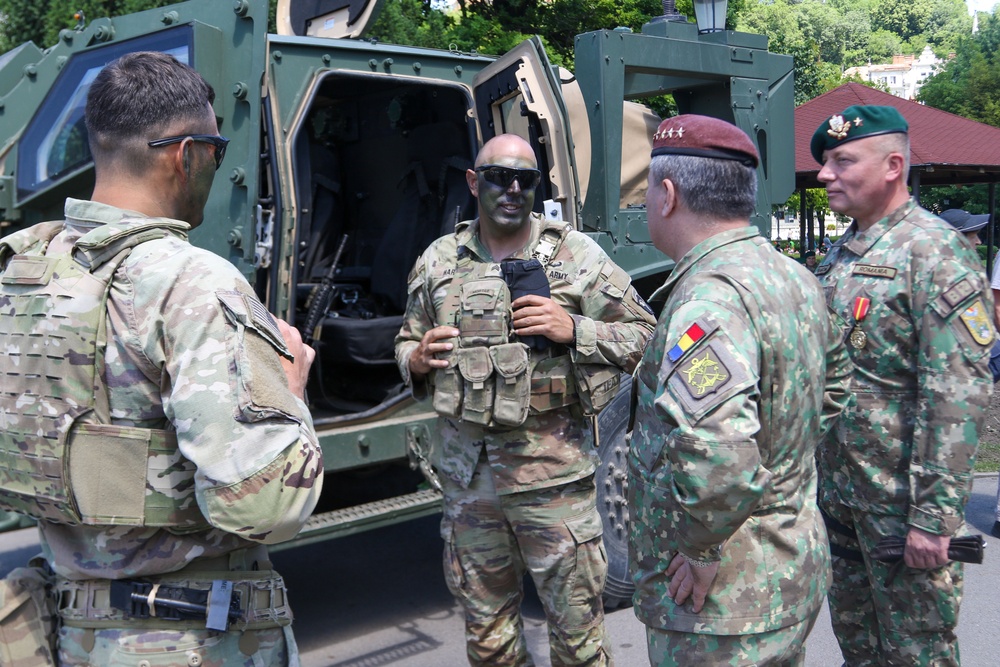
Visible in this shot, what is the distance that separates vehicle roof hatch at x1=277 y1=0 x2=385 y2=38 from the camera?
3609mm

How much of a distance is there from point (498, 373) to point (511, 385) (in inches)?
2.0

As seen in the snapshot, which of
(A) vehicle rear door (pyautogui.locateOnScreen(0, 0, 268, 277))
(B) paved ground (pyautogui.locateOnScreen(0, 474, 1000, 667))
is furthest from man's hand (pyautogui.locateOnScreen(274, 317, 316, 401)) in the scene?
(B) paved ground (pyautogui.locateOnScreen(0, 474, 1000, 667))

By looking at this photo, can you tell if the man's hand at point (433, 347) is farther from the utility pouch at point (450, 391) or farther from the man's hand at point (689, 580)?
the man's hand at point (689, 580)

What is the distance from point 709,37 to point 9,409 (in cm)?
367

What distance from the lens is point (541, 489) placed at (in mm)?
2729

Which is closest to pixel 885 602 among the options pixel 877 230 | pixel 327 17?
pixel 877 230

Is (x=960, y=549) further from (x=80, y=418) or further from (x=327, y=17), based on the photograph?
(x=327, y=17)

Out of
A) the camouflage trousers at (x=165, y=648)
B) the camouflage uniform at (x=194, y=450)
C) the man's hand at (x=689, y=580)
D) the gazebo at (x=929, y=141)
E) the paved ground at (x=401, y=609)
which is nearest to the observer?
the camouflage uniform at (x=194, y=450)

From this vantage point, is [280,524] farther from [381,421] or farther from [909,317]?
[381,421]

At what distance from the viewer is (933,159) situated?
1047cm

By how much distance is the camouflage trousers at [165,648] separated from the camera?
1.60 metres

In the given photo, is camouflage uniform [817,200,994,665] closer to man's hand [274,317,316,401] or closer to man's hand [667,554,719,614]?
man's hand [667,554,719,614]

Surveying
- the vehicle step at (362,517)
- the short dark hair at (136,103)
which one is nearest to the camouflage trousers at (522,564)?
the vehicle step at (362,517)

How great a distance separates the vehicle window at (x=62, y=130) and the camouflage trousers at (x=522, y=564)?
172cm
